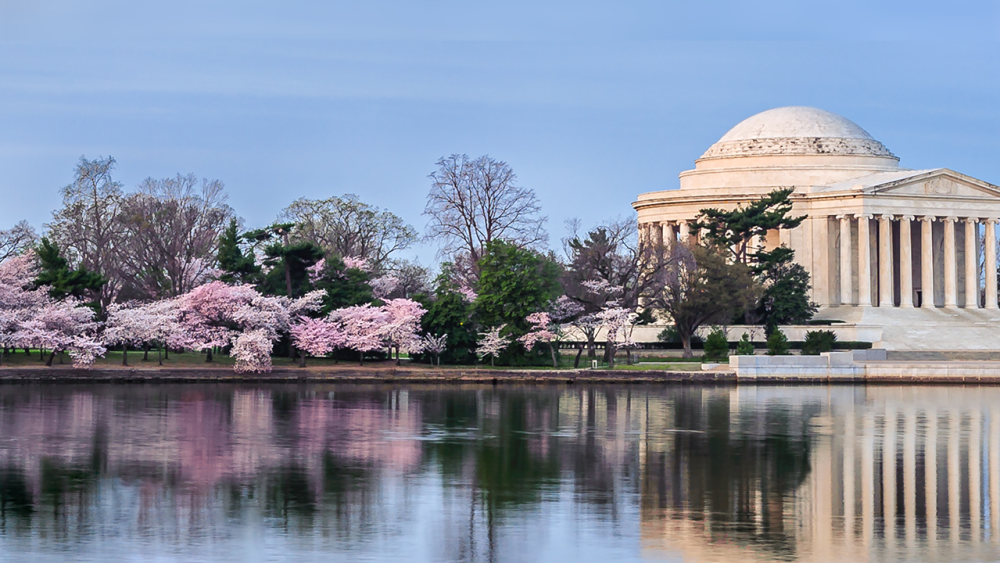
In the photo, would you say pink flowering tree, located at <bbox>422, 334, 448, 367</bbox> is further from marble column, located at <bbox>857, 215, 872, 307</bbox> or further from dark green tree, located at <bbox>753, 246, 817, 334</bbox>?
marble column, located at <bbox>857, 215, 872, 307</bbox>

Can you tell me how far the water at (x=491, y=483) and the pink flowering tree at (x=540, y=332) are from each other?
77.6ft

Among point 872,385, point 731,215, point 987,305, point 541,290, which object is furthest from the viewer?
point 987,305

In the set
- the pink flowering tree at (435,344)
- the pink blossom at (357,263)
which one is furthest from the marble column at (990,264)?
the pink flowering tree at (435,344)

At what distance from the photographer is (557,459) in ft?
107

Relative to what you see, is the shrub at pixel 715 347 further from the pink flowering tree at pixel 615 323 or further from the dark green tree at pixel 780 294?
the dark green tree at pixel 780 294

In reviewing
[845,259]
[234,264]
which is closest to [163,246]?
[234,264]

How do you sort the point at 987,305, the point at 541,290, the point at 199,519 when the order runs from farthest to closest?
1. the point at 987,305
2. the point at 541,290
3. the point at 199,519

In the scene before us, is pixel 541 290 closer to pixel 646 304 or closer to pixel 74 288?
pixel 646 304

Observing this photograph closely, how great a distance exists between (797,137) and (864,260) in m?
12.8

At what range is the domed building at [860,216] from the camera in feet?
326

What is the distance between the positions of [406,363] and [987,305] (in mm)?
50305

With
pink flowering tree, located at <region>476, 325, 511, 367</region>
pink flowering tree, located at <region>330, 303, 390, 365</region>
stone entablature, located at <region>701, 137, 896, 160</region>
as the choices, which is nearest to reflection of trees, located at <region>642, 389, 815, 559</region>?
pink flowering tree, located at <region>476, 325, 511, 367</region>

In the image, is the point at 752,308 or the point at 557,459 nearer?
the point at 557,459

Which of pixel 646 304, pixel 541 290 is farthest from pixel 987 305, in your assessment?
pixel 541 290
